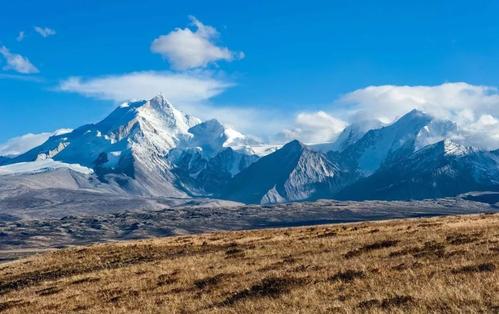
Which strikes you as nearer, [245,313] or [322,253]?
[245,313]

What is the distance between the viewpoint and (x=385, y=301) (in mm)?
20688

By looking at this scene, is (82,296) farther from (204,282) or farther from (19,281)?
(19,281)

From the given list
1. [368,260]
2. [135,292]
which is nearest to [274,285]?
[368,260]

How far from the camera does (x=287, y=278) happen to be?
2809 cm

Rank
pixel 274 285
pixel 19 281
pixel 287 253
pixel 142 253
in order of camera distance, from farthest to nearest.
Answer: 1. pixel 142 253
2. pixel 19 281
3. pixel 287 253
4. pixel 274 285

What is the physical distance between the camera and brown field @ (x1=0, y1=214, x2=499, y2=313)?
21.7m

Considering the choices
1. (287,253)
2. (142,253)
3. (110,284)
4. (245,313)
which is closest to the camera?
(245,313)

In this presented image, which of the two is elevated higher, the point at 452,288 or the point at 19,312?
the point at 452,288

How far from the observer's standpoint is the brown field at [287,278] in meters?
21.7

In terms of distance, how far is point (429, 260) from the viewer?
1141 inches

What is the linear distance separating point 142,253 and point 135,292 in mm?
20893

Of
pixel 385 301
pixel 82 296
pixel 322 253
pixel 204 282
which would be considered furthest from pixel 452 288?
pixel 82 296

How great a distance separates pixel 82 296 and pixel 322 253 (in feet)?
46.1

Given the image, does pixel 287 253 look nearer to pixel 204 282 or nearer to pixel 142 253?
pixel 204 282
